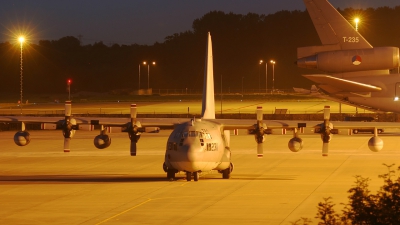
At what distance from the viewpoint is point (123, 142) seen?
5600 centimetres

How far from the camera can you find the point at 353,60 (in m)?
48.0

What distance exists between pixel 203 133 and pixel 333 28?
67.5 ft

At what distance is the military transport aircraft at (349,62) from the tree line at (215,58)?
338 ft

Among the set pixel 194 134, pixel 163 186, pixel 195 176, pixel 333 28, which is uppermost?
pixel 333 28

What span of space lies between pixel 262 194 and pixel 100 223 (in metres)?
8.43

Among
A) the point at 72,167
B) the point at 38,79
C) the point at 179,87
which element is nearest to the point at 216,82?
the point at 179,87

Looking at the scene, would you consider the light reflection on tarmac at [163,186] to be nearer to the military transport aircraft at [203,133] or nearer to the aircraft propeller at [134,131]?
the military transport aircraft at [203,133]

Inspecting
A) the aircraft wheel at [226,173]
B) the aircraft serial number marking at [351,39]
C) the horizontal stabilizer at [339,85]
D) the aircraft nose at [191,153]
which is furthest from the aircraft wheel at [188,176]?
the aircraft serial number marking at [351,39]

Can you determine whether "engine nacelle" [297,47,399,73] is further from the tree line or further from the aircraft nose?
the tree line

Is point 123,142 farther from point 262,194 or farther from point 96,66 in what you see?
point 96,66

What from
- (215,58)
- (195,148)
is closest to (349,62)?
(195,148)

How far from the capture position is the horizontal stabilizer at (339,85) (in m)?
45.3

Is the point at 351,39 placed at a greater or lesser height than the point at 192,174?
greater

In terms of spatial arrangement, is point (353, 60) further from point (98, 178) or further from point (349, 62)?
point (98, 178)
